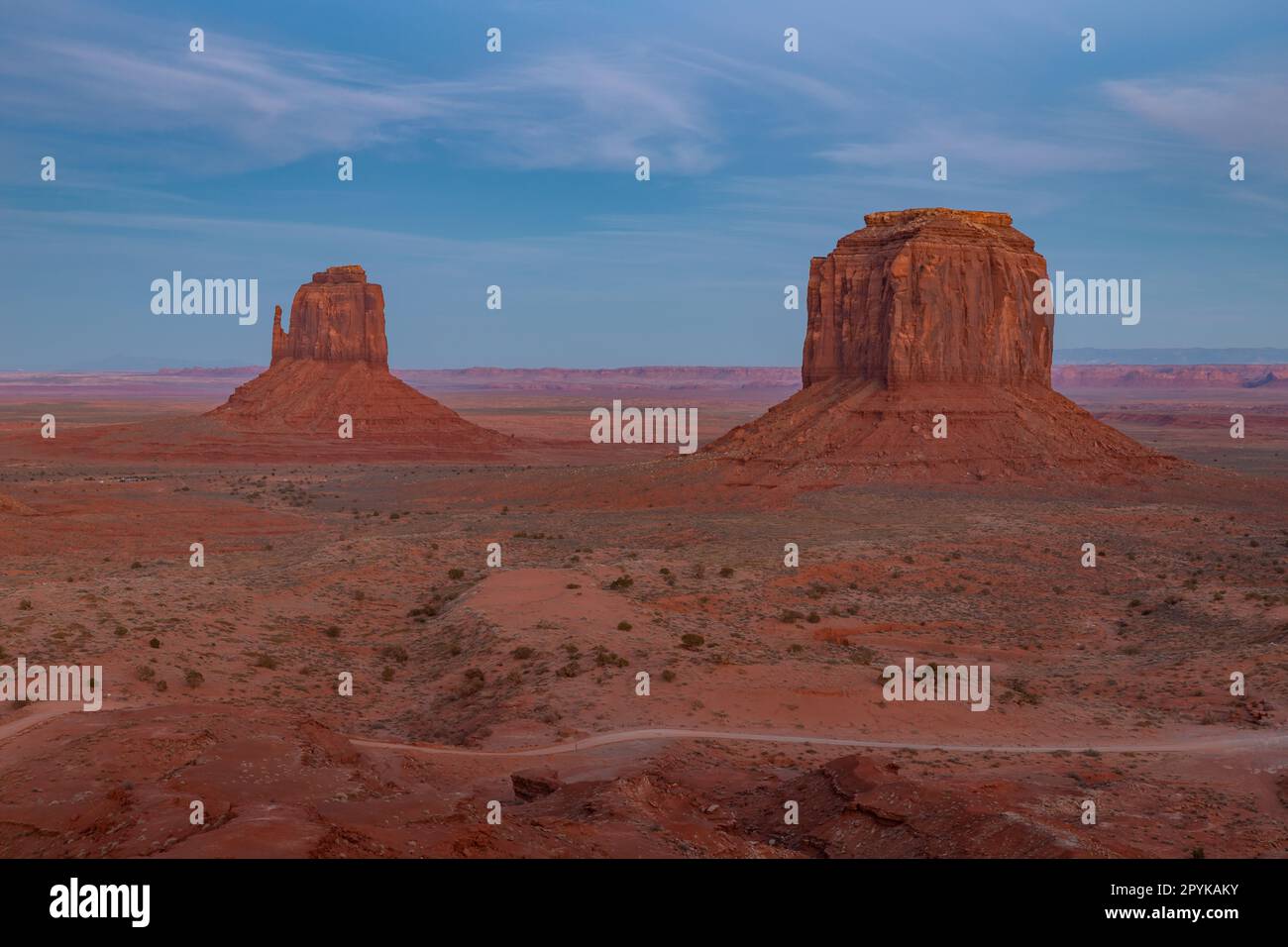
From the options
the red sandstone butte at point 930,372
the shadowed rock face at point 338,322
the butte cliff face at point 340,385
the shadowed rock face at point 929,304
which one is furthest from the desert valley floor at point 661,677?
the shadowed rock face at point 338,322

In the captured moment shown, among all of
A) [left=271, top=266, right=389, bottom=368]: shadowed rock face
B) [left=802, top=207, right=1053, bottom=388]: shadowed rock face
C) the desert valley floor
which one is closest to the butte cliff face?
[left=271, top=266, right=389, bottom=368]: shadowed rock face

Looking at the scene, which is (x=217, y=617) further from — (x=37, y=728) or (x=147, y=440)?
(x=147, y=440)

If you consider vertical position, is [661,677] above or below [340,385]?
below

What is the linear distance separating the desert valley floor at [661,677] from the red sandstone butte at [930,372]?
3.48m

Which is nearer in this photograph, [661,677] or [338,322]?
[661,677]

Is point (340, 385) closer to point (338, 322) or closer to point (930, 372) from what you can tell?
point (338, 322)

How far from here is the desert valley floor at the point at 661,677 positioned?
12.4 metres

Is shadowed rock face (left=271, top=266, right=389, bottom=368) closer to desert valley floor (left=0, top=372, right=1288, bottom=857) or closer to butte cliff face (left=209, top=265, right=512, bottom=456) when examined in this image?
butte cliff face (left=209, top=265, right=512, bottom=456)

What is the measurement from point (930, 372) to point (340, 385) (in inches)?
2329

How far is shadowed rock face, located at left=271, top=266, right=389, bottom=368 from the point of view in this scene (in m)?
96.6

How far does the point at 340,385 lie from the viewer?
314ft

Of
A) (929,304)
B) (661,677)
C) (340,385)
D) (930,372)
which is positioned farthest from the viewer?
(340,385)

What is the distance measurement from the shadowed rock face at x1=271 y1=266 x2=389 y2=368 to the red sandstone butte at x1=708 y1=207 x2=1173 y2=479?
168 feet

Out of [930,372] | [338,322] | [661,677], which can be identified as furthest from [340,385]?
[661,677]
